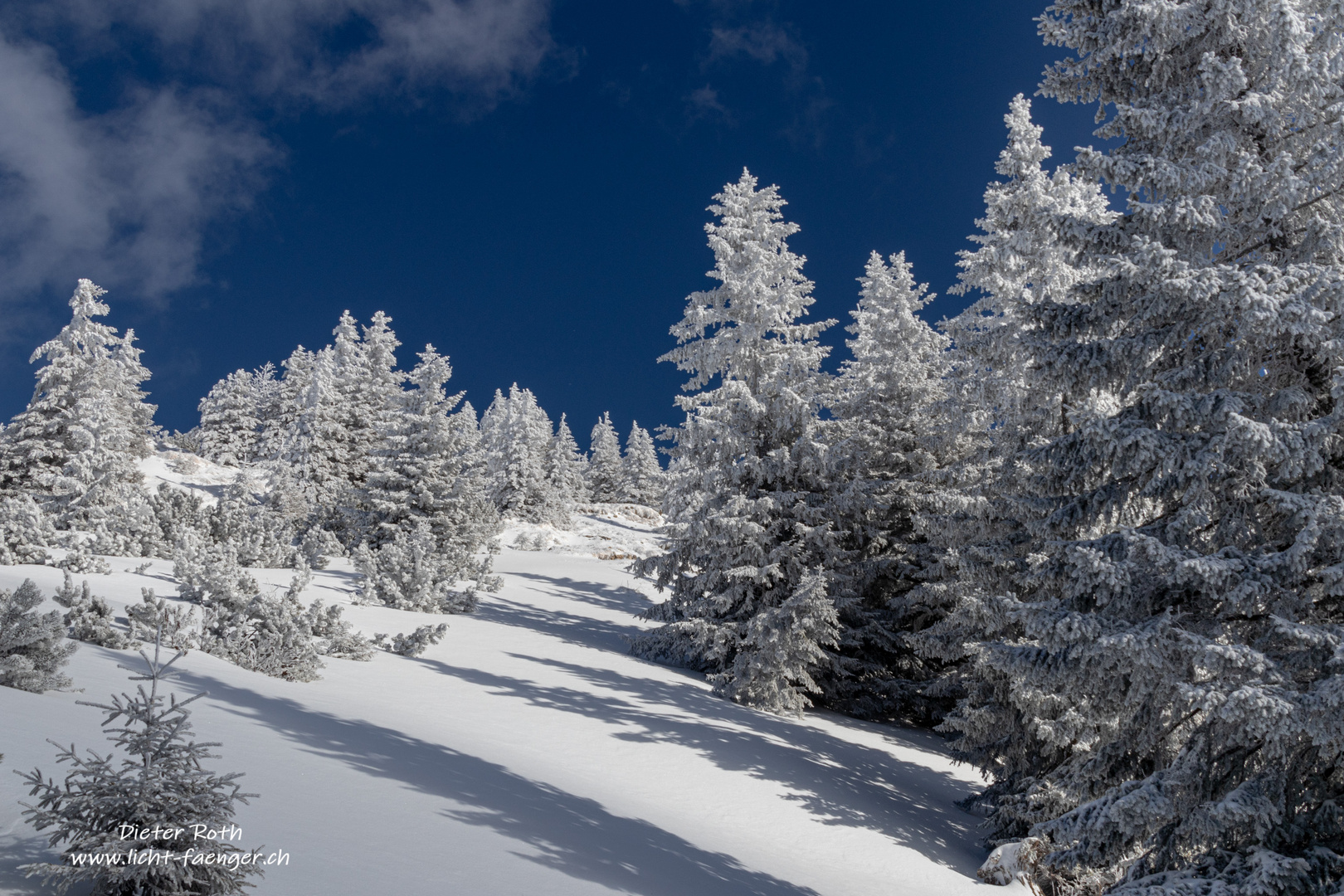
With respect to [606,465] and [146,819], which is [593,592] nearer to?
[146,819]

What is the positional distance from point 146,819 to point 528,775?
5655 mm

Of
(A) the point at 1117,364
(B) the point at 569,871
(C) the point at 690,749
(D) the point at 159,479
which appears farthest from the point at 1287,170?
(D) the point at 159,479

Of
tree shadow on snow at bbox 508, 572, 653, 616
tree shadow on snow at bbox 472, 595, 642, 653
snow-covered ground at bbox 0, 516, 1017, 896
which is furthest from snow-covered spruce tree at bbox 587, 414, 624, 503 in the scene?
snow-covered ground at bbox 0, 516, 1017, 896

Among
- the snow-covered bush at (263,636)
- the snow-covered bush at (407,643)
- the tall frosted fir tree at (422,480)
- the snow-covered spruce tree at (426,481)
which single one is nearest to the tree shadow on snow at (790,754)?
the snow-covered bush at (407,643)

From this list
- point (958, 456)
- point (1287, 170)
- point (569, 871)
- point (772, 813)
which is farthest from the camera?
point (958, 456)

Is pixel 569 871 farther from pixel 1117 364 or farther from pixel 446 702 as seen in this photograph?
pixel 1117 364

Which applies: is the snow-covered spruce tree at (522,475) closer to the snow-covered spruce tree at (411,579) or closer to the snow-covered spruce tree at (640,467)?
the snow-covered spruce tree at (640,467)

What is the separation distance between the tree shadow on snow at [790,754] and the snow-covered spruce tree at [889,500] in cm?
297

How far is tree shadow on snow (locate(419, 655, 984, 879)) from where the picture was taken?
9.84 m

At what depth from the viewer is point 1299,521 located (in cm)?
541

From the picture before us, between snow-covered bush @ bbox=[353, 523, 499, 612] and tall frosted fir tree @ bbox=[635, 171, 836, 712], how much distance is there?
5.40 metres

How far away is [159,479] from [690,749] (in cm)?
3754

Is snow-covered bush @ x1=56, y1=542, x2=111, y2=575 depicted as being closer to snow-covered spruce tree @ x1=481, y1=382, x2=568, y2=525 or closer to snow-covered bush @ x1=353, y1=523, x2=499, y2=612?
snow-covered bush @ x1=353, y1=523, x2=499, y2=612

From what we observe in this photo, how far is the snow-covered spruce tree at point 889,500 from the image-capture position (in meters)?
16.5
